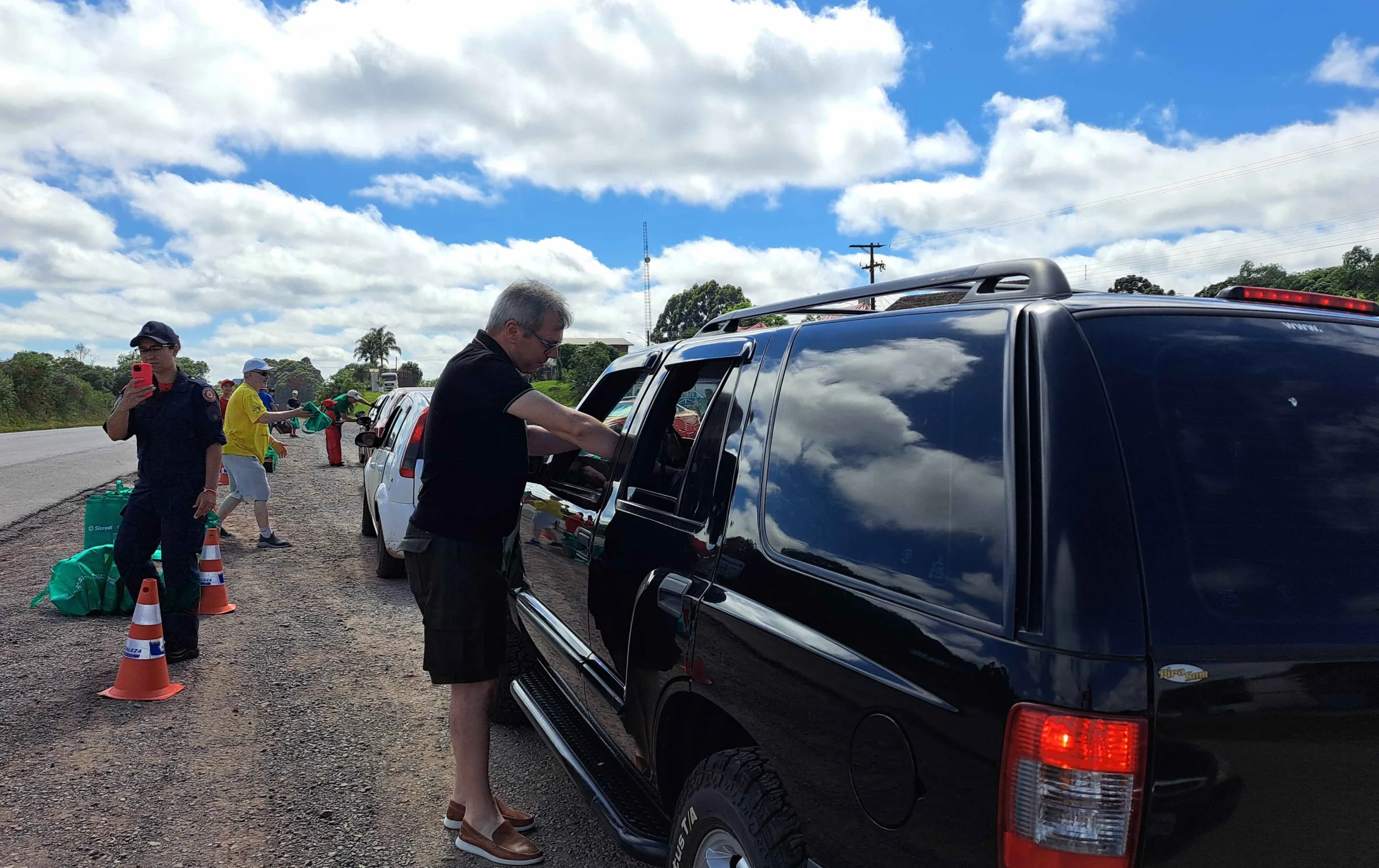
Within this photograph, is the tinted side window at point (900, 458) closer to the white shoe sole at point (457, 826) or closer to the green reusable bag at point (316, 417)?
the white shoe sole at point (457, 826)

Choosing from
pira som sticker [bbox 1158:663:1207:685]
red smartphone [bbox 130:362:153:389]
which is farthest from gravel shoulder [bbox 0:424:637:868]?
pira som sticker [bbox 1158:663:1207:685]

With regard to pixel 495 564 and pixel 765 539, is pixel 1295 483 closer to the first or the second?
pixel 765 539

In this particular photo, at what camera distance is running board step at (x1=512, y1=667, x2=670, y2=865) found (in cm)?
258

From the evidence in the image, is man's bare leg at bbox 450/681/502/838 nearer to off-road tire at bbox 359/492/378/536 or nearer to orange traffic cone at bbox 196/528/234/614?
orange traffic cone at bbox 196/528/234/614

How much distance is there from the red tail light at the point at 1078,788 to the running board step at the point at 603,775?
1.36m

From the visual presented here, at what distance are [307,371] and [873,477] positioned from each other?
6530 inches

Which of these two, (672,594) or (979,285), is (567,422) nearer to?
(672,594)

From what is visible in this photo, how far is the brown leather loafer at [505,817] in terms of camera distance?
11.6ft

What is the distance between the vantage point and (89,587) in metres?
6.45

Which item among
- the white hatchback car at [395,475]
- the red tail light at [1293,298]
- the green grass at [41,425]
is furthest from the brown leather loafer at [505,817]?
the green grass at [41,425]

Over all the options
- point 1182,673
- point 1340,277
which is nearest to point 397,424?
point 1182,673

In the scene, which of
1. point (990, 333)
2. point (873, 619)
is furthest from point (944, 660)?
point (990, 333)

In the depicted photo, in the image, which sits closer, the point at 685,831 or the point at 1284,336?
the point at 1284,336

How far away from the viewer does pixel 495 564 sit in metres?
3.33
